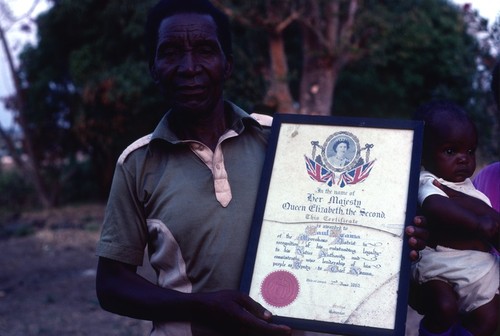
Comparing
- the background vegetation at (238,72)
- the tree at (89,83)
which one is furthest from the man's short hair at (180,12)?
the tree at (89,83)

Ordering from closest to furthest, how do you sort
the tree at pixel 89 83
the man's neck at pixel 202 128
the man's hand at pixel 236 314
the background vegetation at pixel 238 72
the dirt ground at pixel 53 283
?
the man's hand at pixel 236 314 → the man's neck at pixel 202 128 → the dirt ground at pixel 53 283 → the background vegetation at pixel 238 72 → the tree at pixel 89 83

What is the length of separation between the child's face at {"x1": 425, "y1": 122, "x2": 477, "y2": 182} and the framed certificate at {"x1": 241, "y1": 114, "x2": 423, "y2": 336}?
22 centimetres

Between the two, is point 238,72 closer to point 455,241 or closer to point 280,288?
point 455,241

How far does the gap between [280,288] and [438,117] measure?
36.2 inches

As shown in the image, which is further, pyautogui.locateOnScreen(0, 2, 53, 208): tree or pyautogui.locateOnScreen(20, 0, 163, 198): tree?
pyautogui.locateOnScreen(0, 2, 53, 208): tree

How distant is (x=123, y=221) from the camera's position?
230cm

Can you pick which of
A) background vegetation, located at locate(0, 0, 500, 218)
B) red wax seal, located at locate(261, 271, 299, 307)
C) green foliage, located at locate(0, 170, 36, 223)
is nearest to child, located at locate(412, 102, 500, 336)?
red wax seal, located at locate(261, 271, 299, 307)

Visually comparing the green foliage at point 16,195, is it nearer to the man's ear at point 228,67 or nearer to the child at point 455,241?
the man's ear at point 228,67

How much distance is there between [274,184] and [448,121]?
2.38 ft

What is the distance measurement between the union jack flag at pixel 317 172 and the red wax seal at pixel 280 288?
1.23ft

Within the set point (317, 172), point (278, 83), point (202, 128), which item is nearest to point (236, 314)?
point (317, 172)

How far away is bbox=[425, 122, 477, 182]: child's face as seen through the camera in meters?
2.44

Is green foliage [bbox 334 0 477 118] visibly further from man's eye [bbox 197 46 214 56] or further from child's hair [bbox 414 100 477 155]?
man's eye [bbox 197 46 214 56]

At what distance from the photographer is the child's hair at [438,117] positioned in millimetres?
2459
